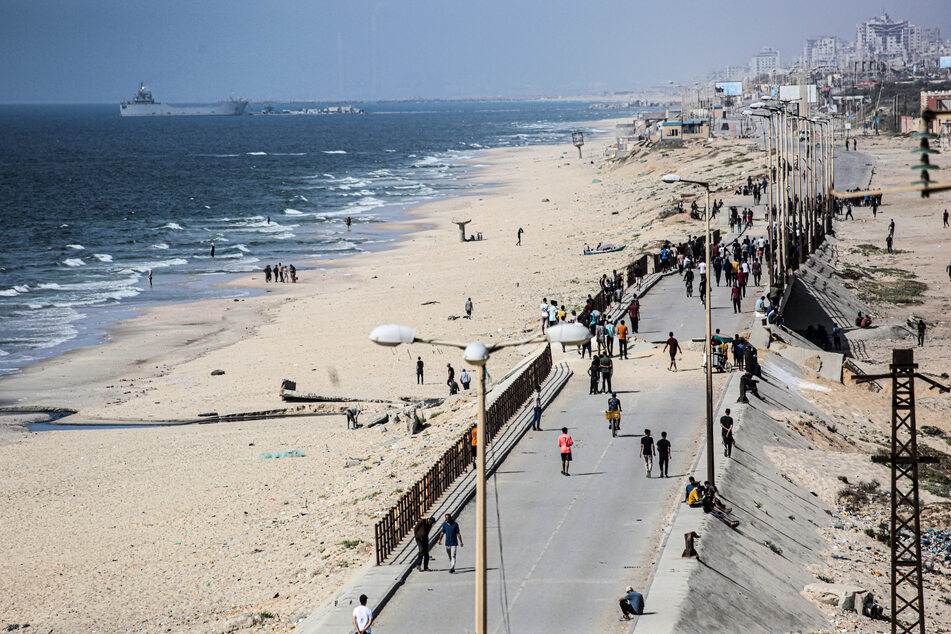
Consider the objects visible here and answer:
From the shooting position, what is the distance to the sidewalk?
15797mm

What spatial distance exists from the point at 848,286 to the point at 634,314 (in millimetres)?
18876

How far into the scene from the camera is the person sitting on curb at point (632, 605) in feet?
50.0

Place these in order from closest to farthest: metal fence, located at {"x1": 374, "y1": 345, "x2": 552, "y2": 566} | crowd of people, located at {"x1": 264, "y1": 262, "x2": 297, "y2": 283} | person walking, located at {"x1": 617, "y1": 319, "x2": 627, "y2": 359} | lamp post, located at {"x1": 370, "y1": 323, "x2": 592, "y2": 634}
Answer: lamp post, located at {"x1": 370, "y1": 323, "x2": 592, "y2": 634} < metal fence, located at {"x1": 374, "y1": 345, "x2": 552, "y2": 566} < person walking, located at {"x1": 617, "y1": 319, "x2": 627, "y2": 359} < crowd of people, located at {"x1": 264, "y1": 262, "x2": 297, "y2": 283}

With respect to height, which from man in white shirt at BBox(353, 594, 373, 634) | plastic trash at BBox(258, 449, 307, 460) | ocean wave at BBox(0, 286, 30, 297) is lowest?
plastic trash at BBox(258, 449, 307, 460)

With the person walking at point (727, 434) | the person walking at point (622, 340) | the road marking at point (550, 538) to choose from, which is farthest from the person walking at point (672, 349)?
the person walking at point (727, 434)

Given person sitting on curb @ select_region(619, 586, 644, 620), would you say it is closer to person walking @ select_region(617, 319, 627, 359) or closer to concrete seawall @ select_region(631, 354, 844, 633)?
concrete seawall @ select_region(631, 354, 844, 633)

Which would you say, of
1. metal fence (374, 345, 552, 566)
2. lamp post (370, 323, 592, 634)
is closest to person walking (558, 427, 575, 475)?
metal fence (374, 345, 552, 566)

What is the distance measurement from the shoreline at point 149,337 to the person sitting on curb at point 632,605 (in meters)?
21.7

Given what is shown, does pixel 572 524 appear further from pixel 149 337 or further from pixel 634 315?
pixel 149 337

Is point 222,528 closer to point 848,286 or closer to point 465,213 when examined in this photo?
point 848,286

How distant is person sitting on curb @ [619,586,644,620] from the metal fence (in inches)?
173

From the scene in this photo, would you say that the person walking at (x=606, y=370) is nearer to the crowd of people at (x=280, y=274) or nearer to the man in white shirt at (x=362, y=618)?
the man in white shirt at (x=362, y=618)

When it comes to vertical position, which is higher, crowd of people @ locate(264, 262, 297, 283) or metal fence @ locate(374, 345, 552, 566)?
metal fence @ locate(374, 345, 552, 566)

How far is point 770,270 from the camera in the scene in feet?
130
